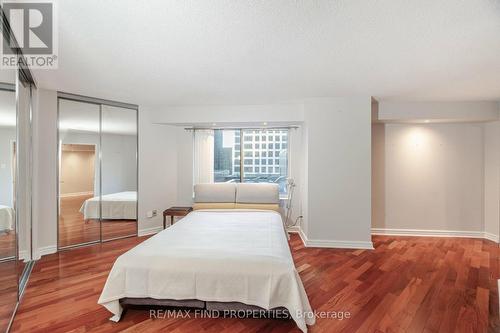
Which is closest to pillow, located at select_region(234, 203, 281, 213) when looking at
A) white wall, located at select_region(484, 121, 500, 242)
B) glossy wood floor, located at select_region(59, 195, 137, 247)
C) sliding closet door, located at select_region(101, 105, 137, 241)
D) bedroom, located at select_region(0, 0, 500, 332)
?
bedroom, located at select_region(0, 0, 500, 332)

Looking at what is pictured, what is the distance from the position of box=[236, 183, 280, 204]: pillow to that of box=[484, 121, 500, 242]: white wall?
3.67 metres

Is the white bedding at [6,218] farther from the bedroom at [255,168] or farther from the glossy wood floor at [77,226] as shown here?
the glossy wood floor at [77,226]

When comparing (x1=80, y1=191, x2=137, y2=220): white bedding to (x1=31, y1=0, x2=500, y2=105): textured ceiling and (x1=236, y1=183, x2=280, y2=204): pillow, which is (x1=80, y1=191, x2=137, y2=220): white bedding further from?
(x1=236, y1=183, x2=280, y2=204): pillow

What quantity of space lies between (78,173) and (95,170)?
22cm

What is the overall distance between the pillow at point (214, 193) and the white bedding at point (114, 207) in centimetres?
112

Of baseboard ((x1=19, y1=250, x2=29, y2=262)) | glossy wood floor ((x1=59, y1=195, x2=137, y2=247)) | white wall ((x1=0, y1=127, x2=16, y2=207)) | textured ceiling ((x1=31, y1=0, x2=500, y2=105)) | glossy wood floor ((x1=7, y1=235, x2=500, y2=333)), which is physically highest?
textured ceiling ((x1=31, y1=0, x2=500, y2=105))

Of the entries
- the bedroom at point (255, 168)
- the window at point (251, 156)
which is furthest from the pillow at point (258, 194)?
the window at point (251, 156)

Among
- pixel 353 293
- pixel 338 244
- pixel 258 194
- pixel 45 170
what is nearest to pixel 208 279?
pixel 353 293

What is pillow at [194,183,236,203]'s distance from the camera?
4.16 m

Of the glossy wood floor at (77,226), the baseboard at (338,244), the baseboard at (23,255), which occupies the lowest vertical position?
the baseboard at (338,244)

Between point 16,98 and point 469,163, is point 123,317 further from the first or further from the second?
point 469,163

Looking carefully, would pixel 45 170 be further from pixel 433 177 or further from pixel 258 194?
pixel 433 177

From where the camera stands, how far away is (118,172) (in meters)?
3.91

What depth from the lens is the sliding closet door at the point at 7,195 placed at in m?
2.06
